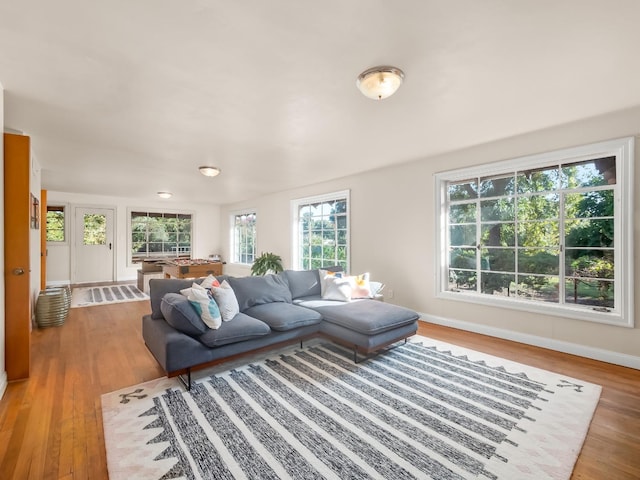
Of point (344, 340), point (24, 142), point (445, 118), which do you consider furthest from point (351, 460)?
point (24, 142)

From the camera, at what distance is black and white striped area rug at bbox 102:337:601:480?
5.28 ft

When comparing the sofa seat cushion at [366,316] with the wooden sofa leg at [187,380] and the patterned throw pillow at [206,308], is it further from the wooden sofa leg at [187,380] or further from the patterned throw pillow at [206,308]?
the wooden sofa leg at [187,380]

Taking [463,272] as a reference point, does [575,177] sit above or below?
above

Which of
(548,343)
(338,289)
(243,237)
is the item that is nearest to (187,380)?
(338,289)

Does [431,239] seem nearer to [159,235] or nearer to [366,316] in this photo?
[366,316]

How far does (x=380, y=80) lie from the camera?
2.10 m

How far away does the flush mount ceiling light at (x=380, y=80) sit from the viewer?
2.07 metres

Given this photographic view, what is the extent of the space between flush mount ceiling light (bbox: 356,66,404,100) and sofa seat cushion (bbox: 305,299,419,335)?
2000mm

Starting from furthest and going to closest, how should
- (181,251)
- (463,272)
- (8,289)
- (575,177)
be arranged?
(181,251)
(463,272)
(575,177)
(8,289)

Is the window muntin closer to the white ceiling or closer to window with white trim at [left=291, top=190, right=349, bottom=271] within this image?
the white ceiling

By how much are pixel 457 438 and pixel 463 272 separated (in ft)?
8.82

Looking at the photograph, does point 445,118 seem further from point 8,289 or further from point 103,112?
point 8,289

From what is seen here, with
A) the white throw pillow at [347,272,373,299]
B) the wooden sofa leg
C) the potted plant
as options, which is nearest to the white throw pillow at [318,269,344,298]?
the white throw pillow at [347,272,373,299]

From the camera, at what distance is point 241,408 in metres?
2.15
